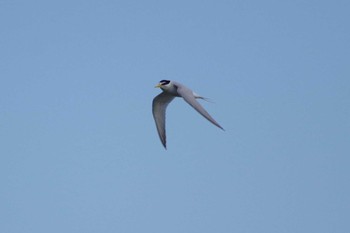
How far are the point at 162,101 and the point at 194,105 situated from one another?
985cm

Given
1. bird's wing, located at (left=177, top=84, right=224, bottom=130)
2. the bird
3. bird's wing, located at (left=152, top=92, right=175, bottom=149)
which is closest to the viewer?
bird's wing, located at (left=177, top=84, right=224, bottom=130)

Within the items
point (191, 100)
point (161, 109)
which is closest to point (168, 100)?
point (161, 109)

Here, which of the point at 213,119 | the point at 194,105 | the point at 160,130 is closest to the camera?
the point at 213,119

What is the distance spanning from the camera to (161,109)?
4031cm

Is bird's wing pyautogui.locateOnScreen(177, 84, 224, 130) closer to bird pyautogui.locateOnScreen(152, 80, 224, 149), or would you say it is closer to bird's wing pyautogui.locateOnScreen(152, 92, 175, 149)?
bird pyautogui.locateOnScreen(152, 80, 224, 149)

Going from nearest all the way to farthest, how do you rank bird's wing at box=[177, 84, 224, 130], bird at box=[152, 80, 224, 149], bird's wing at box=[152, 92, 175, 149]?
bird's wing at box=[177, 84, 224, 130], bird at box=[152, 80, 224, 149], bird's wing at box=[152, 92, 175, 149]

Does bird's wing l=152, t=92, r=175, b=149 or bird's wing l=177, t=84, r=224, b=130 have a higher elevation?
bird's wing l=152, t=92, r=175, b=149

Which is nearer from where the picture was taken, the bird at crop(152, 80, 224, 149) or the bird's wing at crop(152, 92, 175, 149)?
the bird at crop(152, 80, 224, 149)

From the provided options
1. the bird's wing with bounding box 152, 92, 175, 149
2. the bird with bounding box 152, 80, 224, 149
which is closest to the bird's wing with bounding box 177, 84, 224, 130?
the bird with bounding box 152, 80, 224, 149

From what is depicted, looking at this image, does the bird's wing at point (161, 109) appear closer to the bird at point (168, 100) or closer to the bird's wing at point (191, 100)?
the bird at point (168, 100)

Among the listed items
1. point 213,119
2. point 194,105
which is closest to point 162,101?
point 194,105

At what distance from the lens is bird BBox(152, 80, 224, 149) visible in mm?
30041

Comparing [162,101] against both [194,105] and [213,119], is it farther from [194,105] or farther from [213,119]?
[213,119]

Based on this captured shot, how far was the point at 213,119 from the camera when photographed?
26.4m
